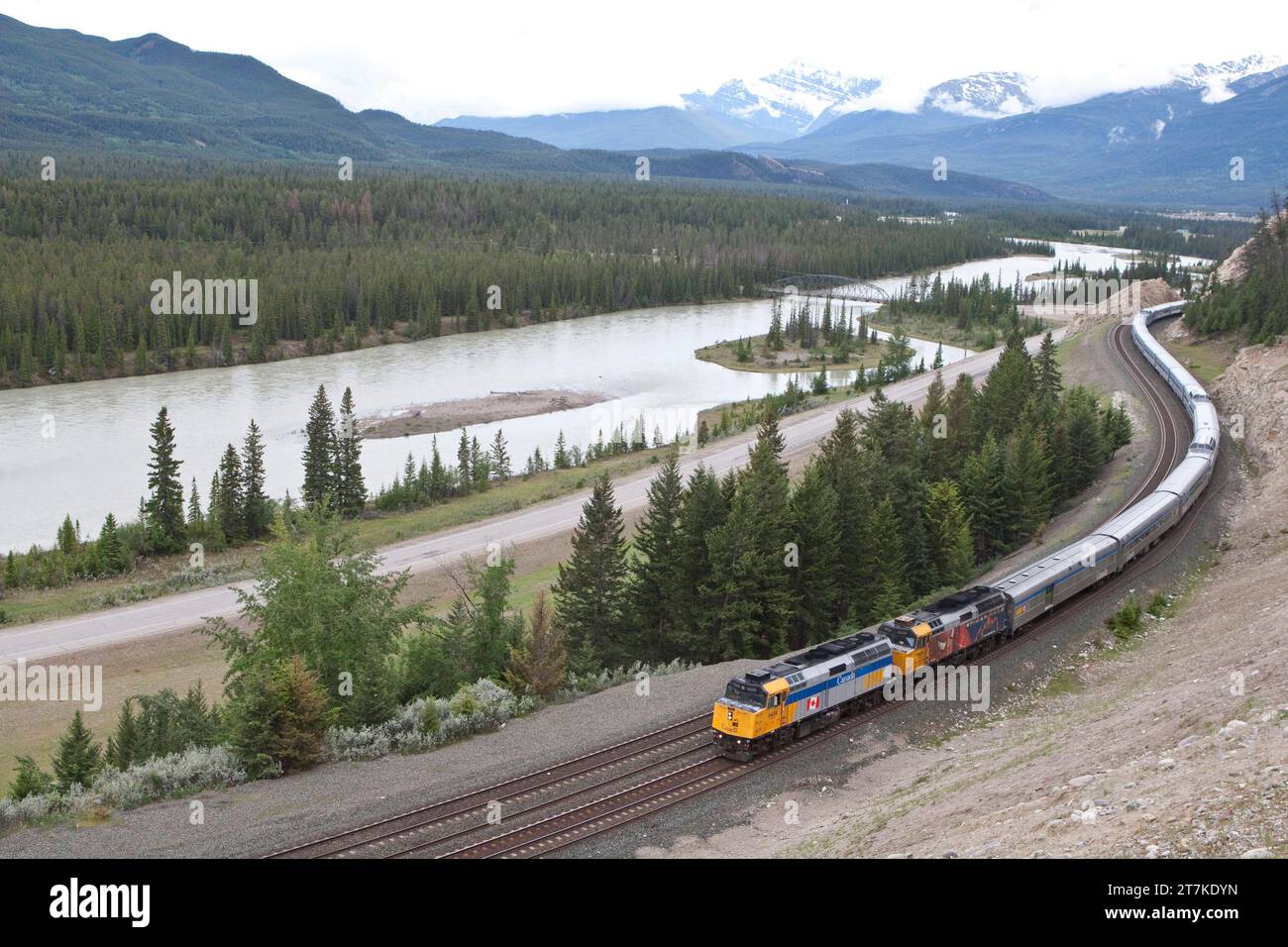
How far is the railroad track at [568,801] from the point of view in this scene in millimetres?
26953

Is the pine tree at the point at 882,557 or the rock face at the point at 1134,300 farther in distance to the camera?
the rock face at the point at 1134,300

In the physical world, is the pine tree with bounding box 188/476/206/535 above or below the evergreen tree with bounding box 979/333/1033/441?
below

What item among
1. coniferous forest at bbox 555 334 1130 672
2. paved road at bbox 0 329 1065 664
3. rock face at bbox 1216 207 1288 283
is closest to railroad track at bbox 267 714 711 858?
coniferous forest at bbox 555 334 1130 672

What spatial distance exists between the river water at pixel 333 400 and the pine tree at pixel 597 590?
1633 inches

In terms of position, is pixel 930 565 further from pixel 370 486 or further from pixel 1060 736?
pixel 370 486

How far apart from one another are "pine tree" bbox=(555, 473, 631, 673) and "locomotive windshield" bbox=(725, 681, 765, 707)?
12.3 m

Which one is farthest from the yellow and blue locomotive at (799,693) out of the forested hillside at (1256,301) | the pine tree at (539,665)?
the forested hillside at (1256,301)

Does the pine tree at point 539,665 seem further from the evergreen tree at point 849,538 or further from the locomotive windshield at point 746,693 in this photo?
the evergreen tree at point 849,538

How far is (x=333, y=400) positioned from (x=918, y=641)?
85.9 m

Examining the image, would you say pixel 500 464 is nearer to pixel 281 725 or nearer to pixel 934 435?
pixel 934 435

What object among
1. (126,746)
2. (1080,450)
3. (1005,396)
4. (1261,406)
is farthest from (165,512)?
(1261,406)

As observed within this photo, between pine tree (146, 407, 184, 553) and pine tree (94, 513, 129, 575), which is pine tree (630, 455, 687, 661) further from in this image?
pine tree (146, 407, 184, 553)

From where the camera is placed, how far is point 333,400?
11269cm

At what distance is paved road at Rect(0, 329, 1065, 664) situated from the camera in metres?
50.5
